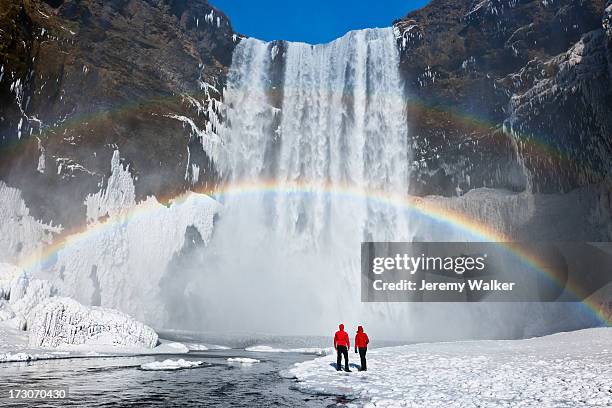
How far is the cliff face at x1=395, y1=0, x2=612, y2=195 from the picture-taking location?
1267 inches

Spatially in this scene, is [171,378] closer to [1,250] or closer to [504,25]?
[1,250]

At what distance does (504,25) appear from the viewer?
41.9m

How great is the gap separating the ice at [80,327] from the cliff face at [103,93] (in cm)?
1598

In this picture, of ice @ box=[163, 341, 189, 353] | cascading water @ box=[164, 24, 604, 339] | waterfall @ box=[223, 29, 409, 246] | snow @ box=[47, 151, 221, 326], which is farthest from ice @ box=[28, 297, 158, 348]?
waterfall @ box=[223, 29, 409, 246]

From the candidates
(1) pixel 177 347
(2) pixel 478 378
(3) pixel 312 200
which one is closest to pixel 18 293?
(1) pixel 177 347

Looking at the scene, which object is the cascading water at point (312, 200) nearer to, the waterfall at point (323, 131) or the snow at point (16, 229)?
the waterfall at point (323, 131)

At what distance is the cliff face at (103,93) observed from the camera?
3372 cm

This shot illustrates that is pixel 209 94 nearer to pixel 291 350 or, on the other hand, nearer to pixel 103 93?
pixel 103 93

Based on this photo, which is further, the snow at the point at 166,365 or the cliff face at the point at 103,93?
the cliff face at the point at 103,93

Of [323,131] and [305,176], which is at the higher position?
[323,131]

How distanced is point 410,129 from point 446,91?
4.78 metres

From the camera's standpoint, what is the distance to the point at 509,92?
134 ft

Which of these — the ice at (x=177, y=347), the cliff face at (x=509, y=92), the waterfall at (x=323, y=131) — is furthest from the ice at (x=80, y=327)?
the cliff face at (x=509, y=92)

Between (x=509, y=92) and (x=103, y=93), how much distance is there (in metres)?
32.8
